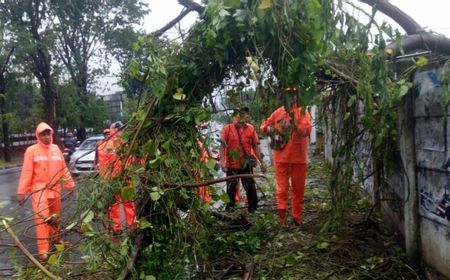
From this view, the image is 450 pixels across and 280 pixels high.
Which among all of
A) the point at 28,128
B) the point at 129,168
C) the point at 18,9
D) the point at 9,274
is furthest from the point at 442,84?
the point at 28,128

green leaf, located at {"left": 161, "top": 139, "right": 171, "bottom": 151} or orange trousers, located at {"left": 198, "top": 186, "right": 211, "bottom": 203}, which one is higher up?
green leaf, located at {"left": 161, "top": 139, "right": 171, "bottom": 151}

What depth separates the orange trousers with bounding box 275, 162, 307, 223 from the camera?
5.61m

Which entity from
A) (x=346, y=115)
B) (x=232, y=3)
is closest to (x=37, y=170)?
(x=232, y=3)

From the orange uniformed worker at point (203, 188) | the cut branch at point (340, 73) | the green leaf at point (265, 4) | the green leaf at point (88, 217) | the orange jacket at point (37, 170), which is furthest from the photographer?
the orange jacket at point (37, 170)

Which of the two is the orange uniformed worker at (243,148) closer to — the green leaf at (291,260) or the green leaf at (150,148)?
the green leaf at (291,260)

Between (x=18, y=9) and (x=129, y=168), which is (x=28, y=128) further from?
(x=129, y=168)

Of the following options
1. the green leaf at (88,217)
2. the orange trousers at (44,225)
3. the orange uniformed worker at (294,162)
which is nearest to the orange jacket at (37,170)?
the orange trousers at (44,225)

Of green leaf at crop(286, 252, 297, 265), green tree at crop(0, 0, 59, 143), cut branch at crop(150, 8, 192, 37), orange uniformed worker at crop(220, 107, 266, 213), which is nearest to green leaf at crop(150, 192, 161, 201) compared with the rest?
cut branch at crop(150, 8, 192, 37)

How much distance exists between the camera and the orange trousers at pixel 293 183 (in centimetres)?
561

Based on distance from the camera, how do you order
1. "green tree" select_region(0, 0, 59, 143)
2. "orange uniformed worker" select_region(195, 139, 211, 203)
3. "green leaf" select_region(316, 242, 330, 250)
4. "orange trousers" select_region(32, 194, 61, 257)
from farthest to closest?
"green tree" select_region(0, 0, 59, 143)
"green leaf" select_region(316, 242, 330, 250)
"orange trousers" select_region(32, 194, 61, 257)
"orange uniformed worker" select_region(195, 139, 211, 203)

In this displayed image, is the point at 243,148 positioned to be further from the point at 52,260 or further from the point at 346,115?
the point at 52,260

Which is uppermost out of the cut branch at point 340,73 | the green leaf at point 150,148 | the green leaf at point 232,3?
the green leaf at point 232,3

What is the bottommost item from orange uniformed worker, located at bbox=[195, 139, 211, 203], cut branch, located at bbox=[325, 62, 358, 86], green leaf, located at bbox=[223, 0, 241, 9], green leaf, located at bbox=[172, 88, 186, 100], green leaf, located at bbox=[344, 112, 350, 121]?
orange uniformed worker, located at bbox=[195, 139, 211, 203]

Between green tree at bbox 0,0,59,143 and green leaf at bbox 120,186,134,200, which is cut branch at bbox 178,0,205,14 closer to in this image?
green leaf at bbox 120,186,134,200
